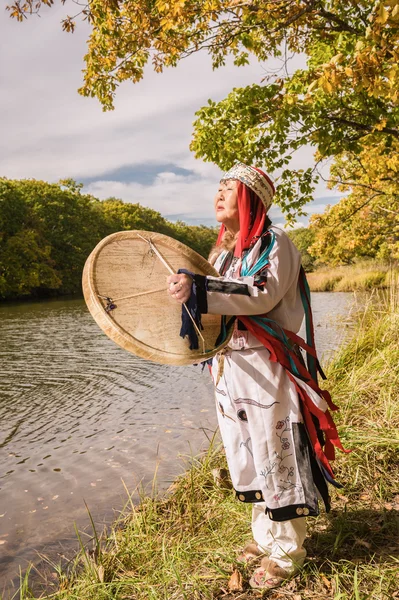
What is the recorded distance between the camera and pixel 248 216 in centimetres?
215

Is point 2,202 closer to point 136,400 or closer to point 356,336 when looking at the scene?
point 136,400

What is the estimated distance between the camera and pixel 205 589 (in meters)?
2.15

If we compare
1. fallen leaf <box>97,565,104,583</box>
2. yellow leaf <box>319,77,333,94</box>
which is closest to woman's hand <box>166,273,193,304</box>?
fallen leaf <box>97,565,104,583</box>

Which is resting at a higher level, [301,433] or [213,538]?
[301,433]

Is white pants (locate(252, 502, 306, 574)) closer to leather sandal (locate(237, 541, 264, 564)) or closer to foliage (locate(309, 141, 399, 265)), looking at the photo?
leather sandal (locate(237, 541, 264, 564))

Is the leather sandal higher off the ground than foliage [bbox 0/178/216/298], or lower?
lower

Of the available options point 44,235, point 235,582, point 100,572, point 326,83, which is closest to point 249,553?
point 235,582

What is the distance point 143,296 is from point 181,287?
8.8 inches

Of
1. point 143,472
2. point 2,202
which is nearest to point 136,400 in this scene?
point 143,472

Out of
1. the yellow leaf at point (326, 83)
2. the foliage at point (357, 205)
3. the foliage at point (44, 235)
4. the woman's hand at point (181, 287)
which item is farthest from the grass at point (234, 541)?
the foliage at point (44, 235)

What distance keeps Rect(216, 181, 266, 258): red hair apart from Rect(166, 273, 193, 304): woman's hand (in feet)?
1.27

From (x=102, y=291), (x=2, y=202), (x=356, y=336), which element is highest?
(x=2, y=202)

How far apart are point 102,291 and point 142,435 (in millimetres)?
3923

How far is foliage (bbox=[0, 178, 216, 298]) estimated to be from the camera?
35.7 m
